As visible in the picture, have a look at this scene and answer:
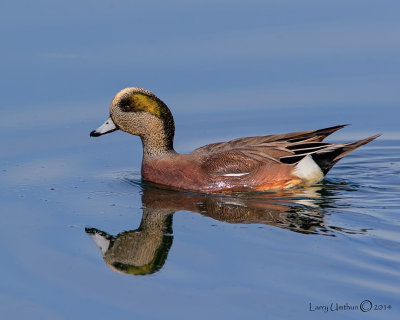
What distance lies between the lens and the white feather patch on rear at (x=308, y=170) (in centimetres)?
916

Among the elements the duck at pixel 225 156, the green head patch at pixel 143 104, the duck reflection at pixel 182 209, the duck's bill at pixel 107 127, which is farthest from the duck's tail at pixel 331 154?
the duck's bill at pixel 107 127

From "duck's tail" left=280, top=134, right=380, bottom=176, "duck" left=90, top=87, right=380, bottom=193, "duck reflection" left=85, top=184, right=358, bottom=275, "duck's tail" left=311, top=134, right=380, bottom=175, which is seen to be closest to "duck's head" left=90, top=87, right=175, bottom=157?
"duck" left=90, top=87, right=380, bottom=193

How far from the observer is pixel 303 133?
9180mm

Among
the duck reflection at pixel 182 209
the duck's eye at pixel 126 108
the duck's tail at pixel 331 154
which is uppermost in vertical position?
Result: the duck's eye at pixel 126 108

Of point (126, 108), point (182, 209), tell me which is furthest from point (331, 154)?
point (126, 108)

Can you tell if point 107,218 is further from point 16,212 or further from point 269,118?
point 269,118

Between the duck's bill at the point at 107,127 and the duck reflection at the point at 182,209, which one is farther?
the duck's bill at the point at 107,127

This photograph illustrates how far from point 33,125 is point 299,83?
3.41 m

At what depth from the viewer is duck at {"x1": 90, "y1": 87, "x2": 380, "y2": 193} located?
29.5 ft

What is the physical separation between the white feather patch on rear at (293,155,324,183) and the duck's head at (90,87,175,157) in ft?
4.59

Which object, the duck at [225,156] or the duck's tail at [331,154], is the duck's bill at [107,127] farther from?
the duck's tail at [331,154]

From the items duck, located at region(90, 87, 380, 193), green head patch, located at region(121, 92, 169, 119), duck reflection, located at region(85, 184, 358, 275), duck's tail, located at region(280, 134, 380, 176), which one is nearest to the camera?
duck reflection, located at region(85, 184, 358, 275)

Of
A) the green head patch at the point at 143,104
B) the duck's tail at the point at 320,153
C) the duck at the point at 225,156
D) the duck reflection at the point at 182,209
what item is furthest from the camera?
the green head patch at the point at 143,104

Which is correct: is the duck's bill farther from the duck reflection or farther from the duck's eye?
the duck reflection
